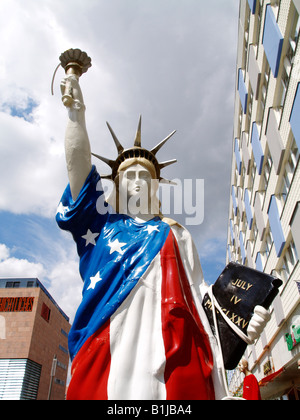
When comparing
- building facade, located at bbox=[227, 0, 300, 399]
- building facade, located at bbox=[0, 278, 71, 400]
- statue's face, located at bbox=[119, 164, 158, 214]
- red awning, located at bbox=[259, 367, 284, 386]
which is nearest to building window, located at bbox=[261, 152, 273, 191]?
building facade, located at bbox=[227, 0, 300, 399]

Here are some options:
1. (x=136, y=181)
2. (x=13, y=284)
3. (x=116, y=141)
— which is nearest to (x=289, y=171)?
(x=116, y=141)

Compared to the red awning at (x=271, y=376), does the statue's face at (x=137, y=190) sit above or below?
below

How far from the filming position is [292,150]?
1066 centimetres

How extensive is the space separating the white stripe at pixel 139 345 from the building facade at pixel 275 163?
8.89m

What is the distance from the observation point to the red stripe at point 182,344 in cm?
180

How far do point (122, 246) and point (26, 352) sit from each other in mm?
36482

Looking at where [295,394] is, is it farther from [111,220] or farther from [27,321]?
[27,321]

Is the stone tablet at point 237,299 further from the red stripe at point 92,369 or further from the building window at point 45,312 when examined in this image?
the building window at point 45,312

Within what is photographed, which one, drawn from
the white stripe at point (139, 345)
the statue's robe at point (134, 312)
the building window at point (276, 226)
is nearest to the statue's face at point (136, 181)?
the statue's robe at point (134, 312)

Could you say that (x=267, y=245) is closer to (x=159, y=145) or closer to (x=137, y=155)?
(x=159, y=145)

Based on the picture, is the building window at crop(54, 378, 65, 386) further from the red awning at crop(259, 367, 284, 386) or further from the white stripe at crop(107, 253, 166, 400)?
the white stripe at crop(107, 253, 166, 400)

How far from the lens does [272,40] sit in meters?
10.9

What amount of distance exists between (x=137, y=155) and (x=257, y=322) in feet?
7.71
